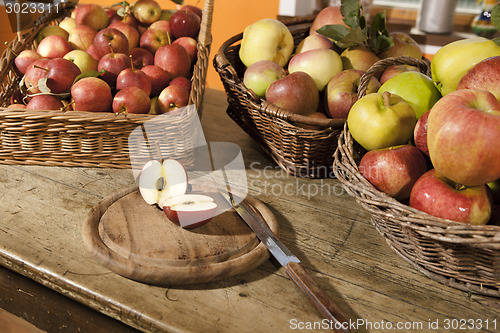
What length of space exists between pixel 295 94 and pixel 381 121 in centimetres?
27

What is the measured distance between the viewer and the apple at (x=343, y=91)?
3.33 feet

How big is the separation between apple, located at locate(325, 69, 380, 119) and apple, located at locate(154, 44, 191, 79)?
392 millimetres

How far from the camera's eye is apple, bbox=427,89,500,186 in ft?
2.05

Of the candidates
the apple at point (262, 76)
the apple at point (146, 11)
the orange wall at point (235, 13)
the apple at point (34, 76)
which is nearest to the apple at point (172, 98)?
the apple at point (262, 76)

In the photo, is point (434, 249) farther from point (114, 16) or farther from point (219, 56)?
point (114, 16)

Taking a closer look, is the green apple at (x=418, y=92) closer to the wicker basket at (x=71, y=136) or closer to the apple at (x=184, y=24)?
the wicker basket at (x=71, y=136)

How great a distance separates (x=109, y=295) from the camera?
2.19 ft

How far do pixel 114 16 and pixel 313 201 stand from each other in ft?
2.89

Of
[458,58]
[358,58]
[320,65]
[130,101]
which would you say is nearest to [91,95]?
[130,101]

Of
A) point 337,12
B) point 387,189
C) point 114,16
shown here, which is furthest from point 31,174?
point 337,12

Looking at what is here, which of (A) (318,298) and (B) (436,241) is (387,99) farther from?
(A) (318,298)

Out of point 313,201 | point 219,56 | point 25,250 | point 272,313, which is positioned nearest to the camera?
point 272,313

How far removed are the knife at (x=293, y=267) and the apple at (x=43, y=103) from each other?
45cm

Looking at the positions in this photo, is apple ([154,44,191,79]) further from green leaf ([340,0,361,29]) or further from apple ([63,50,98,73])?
green leaf ([340,0,361,29])
